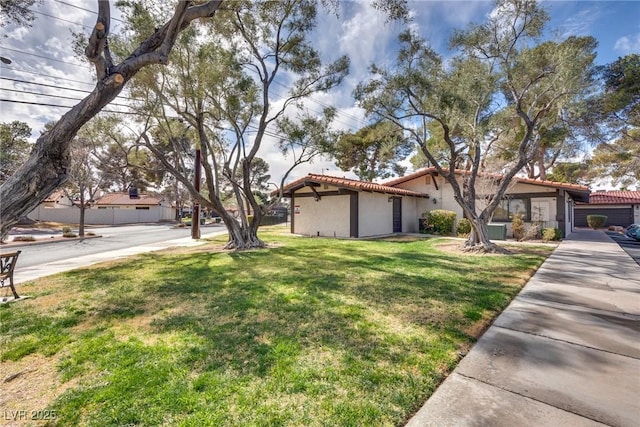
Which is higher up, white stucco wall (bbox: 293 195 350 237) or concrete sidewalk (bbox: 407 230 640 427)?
white stucco wall (bbox: 293 195 350 237)

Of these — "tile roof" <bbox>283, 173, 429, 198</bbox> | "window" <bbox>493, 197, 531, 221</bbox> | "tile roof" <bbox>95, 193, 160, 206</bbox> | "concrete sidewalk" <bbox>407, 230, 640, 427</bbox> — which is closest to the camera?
"concrete sidewalk" <bbox>407, 230, 640, 427</bbox>

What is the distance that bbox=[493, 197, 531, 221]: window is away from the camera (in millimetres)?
15602

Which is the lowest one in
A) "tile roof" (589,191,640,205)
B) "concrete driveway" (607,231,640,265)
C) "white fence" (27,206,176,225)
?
"concrete driveway" (607,231,640,265)

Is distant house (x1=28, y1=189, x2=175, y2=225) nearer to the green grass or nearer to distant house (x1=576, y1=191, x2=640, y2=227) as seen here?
the green grass

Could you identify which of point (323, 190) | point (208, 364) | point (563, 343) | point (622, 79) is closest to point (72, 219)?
point (323, 190)

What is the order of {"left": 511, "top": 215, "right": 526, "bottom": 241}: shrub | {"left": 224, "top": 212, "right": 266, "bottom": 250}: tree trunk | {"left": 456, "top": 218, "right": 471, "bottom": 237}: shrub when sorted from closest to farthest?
{"left": 224, "top": 212, "right": 266, "bottom": 250}: tree trunk
{"left": 511, "top": 215, "right": 526, "bottom": 241}: shrub
{"left": 456, "top": 218, "right": 471, "bottom": 237}: shrub

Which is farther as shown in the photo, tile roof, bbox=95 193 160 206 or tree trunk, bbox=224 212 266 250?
tile roof, bbox=95 193 160 206

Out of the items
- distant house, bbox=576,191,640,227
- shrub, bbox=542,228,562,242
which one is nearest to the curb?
shrub, bbox=542,228,562,242

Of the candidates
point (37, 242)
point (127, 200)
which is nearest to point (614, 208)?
point (37, 242)

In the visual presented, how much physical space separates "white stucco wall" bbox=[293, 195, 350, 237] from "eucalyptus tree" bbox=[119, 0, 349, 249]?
4815mm

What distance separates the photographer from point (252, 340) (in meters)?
3.47

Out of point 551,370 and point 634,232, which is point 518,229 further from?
point 551,370

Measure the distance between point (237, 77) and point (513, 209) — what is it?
15546mm

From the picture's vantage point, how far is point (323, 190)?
16.5 meters
